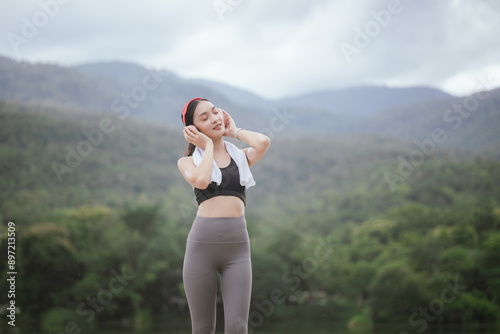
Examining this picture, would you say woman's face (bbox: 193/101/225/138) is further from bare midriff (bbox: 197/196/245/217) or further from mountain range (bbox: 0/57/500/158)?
mountain range (bbox: 0/57/500/158)

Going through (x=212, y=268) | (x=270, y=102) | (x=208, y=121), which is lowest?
(x=212, y=268)

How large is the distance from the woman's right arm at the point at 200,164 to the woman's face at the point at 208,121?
3.6 inches

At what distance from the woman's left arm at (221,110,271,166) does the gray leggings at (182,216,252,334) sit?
41cm

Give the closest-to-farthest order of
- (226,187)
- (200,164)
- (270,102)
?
(200,164), (226,187), (270,102)

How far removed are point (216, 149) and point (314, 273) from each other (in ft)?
95.6

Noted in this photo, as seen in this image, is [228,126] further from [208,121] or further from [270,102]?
[270,102]

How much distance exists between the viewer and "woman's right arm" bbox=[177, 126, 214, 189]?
2729mm

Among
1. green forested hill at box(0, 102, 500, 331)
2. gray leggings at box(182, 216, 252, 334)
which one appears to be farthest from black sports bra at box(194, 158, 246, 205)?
green forested hill at box(0, 102, 500, 331)

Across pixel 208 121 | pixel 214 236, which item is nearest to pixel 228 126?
pixel 208 121

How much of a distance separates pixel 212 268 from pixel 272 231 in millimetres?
32712

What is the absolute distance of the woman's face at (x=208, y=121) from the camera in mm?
2938

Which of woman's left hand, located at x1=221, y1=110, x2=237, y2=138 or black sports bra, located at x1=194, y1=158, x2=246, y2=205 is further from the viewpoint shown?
woman's left hand, located at x1=221, y1=110, x2=237, y2=138

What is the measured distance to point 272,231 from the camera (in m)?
35.2

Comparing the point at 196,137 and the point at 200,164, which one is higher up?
the point at 196,137
